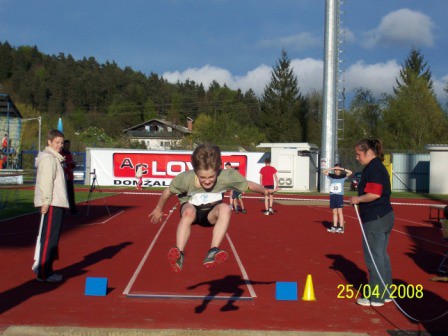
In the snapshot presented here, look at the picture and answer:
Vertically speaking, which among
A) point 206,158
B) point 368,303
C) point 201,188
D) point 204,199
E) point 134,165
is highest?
point 134,165

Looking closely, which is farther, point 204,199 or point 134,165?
point 134,165

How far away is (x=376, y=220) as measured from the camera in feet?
27.9

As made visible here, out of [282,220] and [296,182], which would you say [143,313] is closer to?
[282,220]

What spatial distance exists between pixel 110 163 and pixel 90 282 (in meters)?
35.4

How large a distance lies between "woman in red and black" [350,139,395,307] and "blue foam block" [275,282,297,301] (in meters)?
0.90

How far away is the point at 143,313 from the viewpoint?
7746 millimetres

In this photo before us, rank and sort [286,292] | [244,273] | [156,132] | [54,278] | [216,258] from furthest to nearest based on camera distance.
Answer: [156,132] < [244,273] < [54,278] < [286,292] < [216,258]

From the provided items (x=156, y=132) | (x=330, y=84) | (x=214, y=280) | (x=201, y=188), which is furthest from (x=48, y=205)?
(x=156, y=132)

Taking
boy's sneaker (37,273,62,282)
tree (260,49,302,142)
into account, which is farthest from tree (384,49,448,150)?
boy's sneaker (37,273,62,282)

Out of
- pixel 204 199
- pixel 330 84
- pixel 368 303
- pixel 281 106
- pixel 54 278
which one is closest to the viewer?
pixel 204 199

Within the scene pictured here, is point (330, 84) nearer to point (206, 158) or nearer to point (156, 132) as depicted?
point (206, 158)

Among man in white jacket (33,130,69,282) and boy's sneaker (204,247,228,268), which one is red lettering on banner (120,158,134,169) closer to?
man in white jacket (33,130,69,282)
